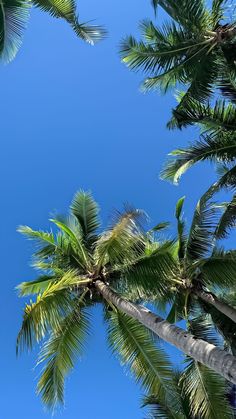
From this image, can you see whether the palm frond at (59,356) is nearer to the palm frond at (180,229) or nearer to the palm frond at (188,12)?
the palm frond at (180,229)

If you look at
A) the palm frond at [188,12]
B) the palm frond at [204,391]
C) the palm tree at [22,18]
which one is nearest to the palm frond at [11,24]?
the palm tree at [22,18]

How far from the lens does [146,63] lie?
1647cm

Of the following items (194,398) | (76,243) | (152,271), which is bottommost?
(194,398)

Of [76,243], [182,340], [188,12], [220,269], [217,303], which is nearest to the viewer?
[182,340]

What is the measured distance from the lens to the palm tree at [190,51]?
1475 centimetres

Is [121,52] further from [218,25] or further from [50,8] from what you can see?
[50,8]

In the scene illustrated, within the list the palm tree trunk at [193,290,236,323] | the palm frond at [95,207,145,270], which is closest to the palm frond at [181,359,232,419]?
the palm tree trunk at [193,290,236,323]

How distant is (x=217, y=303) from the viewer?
1318 cm

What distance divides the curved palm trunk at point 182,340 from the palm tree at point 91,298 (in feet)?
0.08

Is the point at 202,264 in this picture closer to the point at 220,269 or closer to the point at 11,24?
the point at 220,269

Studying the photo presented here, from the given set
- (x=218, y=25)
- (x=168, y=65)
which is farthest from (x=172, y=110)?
(x=218, y=25)

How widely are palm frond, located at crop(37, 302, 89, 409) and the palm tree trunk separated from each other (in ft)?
11.3

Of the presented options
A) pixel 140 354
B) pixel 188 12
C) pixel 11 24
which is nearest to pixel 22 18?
pixel 11 24

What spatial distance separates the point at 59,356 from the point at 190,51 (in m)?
9.66
